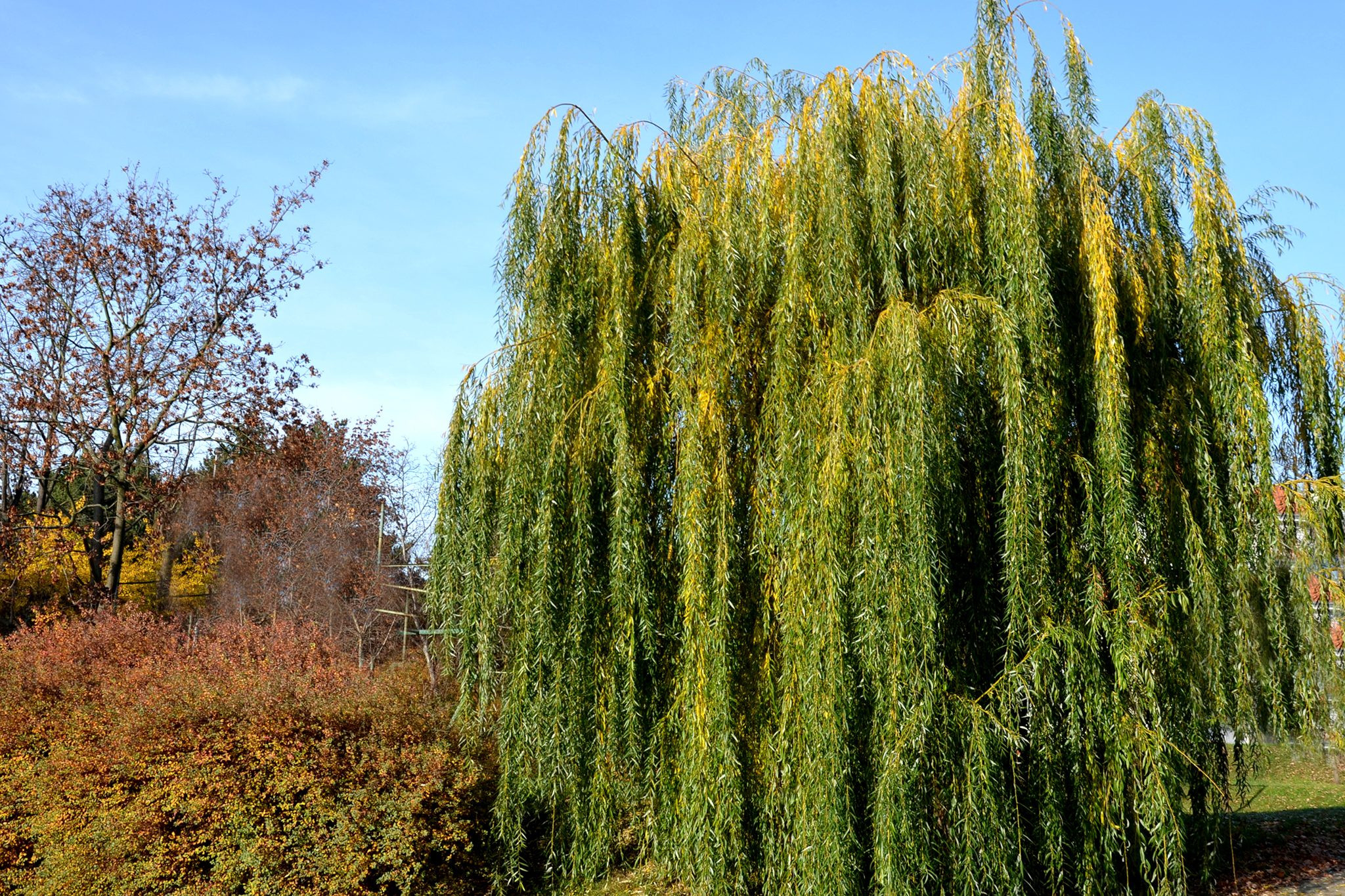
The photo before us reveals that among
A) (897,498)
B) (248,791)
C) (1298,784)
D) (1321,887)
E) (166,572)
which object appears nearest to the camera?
(897,498)

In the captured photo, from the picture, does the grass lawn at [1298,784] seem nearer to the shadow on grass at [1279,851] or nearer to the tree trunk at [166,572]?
the shadow on grass at [1279,851]

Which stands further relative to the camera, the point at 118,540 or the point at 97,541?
the point at 97,541

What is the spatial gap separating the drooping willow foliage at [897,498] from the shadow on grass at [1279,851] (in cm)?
45

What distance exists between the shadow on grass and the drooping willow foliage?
0.45m

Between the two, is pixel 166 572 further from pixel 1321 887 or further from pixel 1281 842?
pixel 1321 887

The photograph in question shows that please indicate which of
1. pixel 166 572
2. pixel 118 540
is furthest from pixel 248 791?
pixel 166 572

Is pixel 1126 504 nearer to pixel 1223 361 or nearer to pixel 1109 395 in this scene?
pixel 1109 395

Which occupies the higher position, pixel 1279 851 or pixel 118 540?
pixel 118 540

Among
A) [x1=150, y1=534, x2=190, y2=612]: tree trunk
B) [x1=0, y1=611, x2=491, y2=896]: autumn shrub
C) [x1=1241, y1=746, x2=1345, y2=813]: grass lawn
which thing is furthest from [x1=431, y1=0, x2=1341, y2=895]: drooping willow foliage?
[x1=150, y1=534, x2=190, y2=612]: tree trunk

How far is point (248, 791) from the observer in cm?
738

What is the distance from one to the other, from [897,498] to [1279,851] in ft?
18.9

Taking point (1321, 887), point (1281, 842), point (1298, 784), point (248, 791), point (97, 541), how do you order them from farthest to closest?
point (97, 541)
point (1298, 784)
point (1281, 842)
point (248, 791)
point (1321, 887)

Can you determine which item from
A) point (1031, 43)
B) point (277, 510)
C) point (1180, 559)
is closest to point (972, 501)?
point (1180, 559)

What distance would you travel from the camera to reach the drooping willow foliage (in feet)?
17.0
